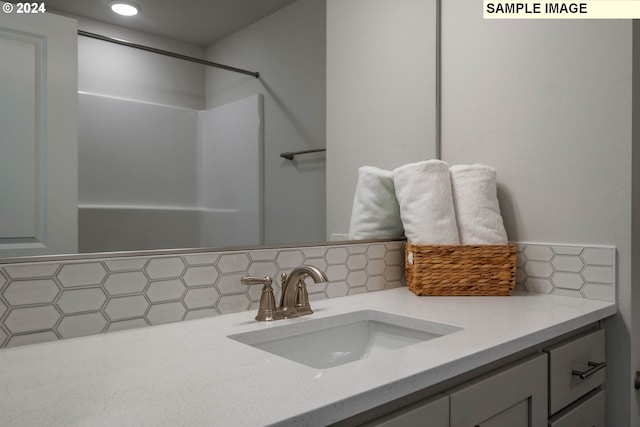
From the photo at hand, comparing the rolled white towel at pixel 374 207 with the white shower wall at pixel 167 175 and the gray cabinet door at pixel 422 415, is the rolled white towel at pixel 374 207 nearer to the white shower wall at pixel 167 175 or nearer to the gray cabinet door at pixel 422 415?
the white shower wall at pixel 167 175

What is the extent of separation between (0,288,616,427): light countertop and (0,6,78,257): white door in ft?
0.73

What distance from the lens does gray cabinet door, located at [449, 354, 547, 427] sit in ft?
2.76

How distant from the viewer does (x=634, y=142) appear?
1281 mm

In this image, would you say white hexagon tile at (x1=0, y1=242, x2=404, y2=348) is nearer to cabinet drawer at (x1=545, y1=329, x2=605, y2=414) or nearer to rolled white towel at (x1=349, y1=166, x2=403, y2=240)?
rolled white towel at (x1=349, y1=166, x2=403, y2=240)

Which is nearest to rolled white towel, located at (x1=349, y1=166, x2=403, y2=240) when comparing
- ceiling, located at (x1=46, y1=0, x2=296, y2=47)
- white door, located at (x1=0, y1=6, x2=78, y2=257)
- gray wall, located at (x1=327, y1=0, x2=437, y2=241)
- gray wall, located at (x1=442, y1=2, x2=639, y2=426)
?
gray wall, located at (x1=327, y1=0, x2=437, y2=241)

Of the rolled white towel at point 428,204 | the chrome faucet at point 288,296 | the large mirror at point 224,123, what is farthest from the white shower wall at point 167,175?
the rolled white towel at point 428,204

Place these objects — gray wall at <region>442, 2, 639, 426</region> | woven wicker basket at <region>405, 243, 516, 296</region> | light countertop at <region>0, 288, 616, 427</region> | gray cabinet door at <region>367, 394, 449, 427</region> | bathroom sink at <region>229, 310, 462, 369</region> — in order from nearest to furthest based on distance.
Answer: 1. light countertop at <region>0, 288, 616, 427</region>
2. gray cabinet door at <region>367, 394, 449, 427</region>
3. bathroom sink at <region>229, 310, 462, 369</region>
4. gray wall at <region>442, 2, 639, 426</region>
5. woven wicker basket at <region>405, 243, 516, 296</region>

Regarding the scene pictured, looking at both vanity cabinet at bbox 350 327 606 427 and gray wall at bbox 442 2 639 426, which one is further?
Answer: gray wall at bbox 442 2 639 426

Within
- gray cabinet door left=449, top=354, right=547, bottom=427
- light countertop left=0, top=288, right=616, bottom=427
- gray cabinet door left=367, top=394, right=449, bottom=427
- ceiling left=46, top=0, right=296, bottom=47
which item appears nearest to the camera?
light countertop left=0, top=288, right=616, bottom=427

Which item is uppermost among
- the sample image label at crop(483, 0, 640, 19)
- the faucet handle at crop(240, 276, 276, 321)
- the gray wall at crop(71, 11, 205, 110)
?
the sample image label at crop(483, 0, 640, 19)

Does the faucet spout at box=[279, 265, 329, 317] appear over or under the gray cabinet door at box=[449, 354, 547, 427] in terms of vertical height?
over

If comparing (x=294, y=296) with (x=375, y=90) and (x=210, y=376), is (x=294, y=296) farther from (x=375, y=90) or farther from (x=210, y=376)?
(x=375, y=90)

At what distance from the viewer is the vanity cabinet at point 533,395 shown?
0.79 m

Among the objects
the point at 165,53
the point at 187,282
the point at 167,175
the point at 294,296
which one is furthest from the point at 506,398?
the point at 165,53
